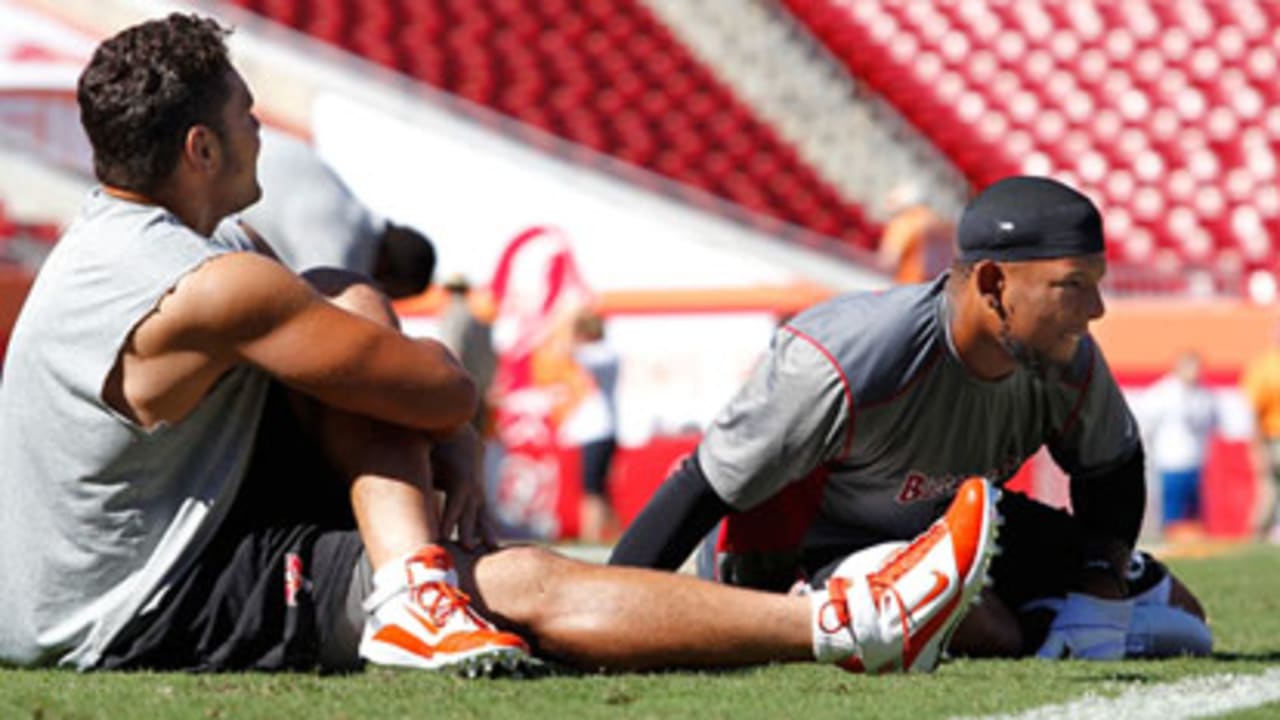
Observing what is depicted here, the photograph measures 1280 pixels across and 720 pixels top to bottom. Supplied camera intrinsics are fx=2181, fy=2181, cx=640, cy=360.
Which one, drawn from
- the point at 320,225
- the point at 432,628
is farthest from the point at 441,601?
the point at 320,225

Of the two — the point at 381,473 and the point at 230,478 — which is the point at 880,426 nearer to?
the point at 381,473

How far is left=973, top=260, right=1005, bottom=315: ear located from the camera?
3.88 metres

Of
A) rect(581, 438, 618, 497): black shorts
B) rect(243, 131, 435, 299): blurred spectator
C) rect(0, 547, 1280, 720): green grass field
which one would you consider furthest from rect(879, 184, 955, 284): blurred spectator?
rect(0, 547, 1280, 720): green grass field

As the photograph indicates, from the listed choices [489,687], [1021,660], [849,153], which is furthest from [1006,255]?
[849,153]

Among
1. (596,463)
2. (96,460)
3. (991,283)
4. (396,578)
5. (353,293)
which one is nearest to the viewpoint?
(396,578)

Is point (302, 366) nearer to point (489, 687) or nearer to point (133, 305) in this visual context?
point (133, 305)

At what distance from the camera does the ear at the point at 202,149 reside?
11.5 ft

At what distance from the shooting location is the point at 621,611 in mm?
3480

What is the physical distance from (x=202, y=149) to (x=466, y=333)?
8.87 m

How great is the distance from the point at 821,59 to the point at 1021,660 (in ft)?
45.8

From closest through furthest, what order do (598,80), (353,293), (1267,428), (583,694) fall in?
(583,694), (353,293), (1267,428), (598,80)

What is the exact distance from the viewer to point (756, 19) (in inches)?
711

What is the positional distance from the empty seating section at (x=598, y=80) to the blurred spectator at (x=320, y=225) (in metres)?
10.6

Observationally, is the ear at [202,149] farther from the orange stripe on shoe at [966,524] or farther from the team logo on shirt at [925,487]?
the team logo on shirt at [925,487]
